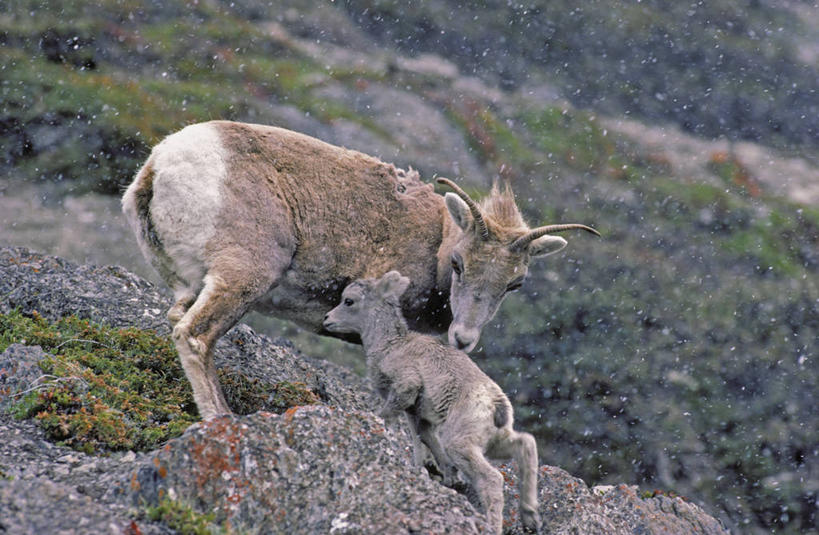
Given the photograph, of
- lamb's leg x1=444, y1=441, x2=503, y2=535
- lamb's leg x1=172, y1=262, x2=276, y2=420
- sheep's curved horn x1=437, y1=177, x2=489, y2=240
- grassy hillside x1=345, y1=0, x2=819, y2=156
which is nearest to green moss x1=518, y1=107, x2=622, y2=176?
grassy hillside x1=345, y1=0, x2=819, y2=156

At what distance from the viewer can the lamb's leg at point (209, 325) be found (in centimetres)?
731

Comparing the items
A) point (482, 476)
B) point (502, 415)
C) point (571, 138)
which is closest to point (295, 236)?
point (502, 415)

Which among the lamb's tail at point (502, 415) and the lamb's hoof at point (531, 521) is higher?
the lamb's tail at point (502, 415)

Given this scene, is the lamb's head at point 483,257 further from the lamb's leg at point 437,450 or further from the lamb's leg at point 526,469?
the lamb's leg at point 526,469

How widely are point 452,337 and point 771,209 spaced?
20846mm

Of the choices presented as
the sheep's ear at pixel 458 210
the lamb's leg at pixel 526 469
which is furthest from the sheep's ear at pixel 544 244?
the lamb's leg at pixel 526 469

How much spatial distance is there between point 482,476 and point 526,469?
0.42 m

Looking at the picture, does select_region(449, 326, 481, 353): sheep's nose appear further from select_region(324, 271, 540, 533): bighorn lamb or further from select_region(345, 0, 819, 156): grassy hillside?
select_region(345, 0, 819, 156): grassy hillside

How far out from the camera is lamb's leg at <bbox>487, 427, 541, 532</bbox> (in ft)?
21.0

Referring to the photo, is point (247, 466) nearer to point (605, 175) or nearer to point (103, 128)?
point (103, 128)

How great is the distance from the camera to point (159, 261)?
8016 millimetres

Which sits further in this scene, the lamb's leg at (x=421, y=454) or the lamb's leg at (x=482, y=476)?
the lamb's leg at (x=421, y=454)

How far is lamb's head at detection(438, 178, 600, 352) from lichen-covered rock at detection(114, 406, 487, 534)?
192 cm

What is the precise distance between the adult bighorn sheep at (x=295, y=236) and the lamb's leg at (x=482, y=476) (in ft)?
4.22
